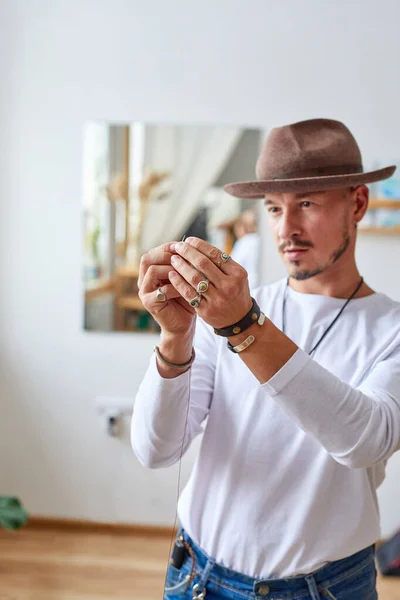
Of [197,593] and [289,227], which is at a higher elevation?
[289,227]

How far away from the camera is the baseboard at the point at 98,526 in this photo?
3.04m

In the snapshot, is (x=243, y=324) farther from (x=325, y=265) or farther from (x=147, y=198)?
(x=147, y=198)

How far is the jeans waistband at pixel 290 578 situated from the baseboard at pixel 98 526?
2.07m

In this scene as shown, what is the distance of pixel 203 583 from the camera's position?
106 cm

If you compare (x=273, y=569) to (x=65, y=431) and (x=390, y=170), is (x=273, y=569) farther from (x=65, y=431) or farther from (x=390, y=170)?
(x=65, y=431)

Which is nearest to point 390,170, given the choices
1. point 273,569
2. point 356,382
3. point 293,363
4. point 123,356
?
point 356,382

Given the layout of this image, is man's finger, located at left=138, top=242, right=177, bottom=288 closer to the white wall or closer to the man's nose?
the man's nose

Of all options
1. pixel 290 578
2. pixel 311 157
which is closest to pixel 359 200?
pixel 311 157

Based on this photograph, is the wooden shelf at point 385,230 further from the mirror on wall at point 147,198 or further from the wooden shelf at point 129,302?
the wooden shelf at point 129,302

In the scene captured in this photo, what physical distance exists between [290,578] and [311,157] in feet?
2.36

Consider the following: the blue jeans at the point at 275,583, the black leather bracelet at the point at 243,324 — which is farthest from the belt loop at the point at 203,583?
the black leather bracelet at the point at 243,324

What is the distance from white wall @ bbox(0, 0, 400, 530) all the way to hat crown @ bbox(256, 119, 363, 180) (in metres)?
1.79

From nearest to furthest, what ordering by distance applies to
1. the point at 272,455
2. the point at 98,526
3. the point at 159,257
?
the point at 159,257, the point at 272,455, the point at 98,526

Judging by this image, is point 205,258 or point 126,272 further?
point 126,272
